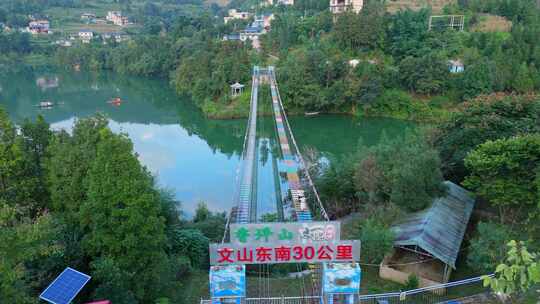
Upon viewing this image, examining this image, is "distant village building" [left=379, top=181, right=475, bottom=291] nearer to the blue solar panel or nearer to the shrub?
the shrub

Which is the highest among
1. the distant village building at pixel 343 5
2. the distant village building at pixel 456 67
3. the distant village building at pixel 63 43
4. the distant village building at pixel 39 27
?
the distant village building at pixel 343 5

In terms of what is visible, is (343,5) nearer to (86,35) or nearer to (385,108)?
(385,108)

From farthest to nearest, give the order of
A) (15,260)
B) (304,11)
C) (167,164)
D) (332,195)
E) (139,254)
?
(304,11) < (167,164) < (332,195) < (139,254) < (15,260)

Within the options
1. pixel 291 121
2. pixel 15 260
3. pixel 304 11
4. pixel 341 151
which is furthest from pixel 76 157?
pixel 304 11

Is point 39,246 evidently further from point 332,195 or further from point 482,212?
point 482,212

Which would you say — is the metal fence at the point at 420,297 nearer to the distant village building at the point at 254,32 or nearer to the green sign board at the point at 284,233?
the green sign board at the point at 284,233

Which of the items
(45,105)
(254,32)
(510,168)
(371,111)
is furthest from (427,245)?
(254,32)

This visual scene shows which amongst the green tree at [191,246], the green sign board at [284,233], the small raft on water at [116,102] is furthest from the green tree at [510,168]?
the small raft on water at [116,102]
